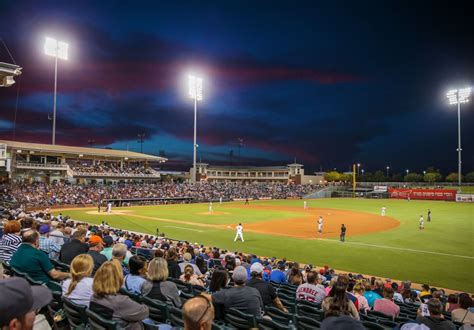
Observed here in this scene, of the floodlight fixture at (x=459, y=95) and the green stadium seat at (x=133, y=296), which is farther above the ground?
the floodlight fixture at (x=459, y=95)

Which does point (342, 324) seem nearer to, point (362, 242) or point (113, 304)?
point (113, 304)

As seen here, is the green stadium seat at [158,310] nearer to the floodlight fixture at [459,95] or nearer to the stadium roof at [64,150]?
the stadium roof at [64,150]

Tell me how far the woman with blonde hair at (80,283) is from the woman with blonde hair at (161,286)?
3.26 feet

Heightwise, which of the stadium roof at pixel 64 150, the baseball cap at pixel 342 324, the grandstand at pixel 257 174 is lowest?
the baseball cap at pixel 342 324

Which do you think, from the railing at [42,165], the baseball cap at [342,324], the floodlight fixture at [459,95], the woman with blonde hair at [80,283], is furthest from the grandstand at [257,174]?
the baseball cap at [342,324]

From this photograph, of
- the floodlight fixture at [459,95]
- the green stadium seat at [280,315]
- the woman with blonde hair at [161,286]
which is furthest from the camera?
the floodlight fixture at [459,95]

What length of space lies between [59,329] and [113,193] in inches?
2305

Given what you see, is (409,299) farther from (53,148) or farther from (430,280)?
(53,148)

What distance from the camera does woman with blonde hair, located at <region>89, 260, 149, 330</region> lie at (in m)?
4.26

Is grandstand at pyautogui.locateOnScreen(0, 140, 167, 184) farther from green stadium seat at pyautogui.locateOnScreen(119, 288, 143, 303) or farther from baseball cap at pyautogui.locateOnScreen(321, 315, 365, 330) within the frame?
baseball cap at pyautogui.locateOnScreen(321, 315, 365, 330)

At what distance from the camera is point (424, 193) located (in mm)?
74562

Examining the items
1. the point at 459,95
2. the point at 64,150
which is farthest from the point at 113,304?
the point at 459,95

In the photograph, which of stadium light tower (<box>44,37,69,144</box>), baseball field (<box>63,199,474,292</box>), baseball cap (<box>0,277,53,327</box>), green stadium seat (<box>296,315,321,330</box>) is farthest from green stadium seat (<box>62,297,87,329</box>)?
stadium light tower (<box>44,37,69,144</box>)

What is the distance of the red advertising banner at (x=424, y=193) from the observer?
70.8 m
